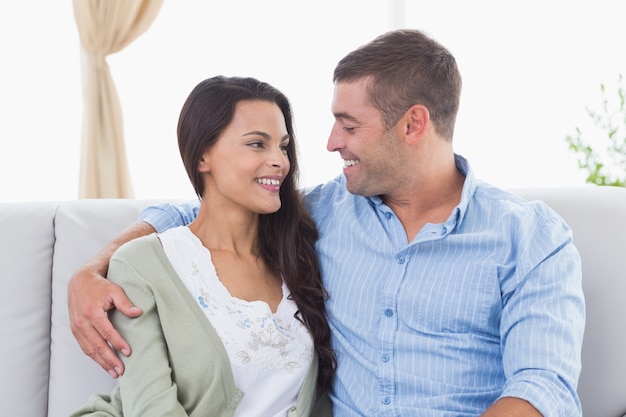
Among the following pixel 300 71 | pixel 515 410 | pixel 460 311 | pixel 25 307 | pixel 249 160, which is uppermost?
pixel 249 160

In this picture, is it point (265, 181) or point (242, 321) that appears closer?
point (242, 321)

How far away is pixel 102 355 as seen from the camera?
1653 mm

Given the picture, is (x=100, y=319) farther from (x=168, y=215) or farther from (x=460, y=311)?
(x=460, y=311)

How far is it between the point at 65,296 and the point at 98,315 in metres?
0.42

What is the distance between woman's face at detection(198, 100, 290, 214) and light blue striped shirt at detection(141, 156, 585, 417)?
245mm

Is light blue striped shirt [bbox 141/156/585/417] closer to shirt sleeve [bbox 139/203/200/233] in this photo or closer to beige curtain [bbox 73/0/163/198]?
shirt sleeve [bbox 139/203/200/233]

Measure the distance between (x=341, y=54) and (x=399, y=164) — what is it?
220cm

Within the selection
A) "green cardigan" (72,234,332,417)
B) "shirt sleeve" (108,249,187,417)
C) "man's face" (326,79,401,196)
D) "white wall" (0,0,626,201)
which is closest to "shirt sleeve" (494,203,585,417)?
"man's face" (326,79,401,196)

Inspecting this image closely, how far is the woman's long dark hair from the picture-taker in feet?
5.94

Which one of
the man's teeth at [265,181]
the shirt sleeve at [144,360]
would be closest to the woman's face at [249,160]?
the man's teeth at [265,181]

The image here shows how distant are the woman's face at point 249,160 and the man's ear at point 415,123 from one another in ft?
1.03

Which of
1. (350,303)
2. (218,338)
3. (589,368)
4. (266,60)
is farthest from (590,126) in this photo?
(218,338)

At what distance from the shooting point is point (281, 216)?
1963 mm

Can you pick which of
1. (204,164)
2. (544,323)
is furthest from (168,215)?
(544,323)
